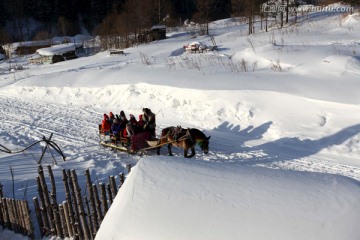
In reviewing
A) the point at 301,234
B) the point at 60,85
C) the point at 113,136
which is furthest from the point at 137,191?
the point at 60,85

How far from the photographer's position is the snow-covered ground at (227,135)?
9.67ft

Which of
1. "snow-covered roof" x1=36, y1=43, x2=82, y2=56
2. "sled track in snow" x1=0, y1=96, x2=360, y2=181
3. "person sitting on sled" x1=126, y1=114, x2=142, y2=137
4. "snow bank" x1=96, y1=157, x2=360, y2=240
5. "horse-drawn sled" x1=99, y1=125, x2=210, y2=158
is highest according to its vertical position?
"snow bank" x1=96, y1=157, x2=360, y2=240

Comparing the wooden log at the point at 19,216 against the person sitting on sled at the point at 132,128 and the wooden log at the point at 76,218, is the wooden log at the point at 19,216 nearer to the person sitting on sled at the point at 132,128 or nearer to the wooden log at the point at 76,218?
the wooden log at the point at 76,218

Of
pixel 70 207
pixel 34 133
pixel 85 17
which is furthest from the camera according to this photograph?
pixel 85 17

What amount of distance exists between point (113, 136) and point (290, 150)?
4801 millimetres

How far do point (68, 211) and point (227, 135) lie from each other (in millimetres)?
6470

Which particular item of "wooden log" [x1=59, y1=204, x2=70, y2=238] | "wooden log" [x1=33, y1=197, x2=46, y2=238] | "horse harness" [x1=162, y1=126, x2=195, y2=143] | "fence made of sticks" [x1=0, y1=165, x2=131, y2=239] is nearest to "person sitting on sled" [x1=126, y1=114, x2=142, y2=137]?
"horse harness" [x1=162, y1=126, x2=195, y2=143]

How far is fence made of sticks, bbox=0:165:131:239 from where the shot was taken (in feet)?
20.4

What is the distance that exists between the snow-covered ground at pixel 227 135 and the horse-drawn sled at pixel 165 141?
0.24m

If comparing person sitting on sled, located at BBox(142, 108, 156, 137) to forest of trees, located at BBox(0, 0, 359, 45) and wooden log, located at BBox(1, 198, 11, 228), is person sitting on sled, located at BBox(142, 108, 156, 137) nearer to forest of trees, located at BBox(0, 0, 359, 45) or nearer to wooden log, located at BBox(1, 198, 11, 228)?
wooden log, located at BBox(1, 198, 11, 228)

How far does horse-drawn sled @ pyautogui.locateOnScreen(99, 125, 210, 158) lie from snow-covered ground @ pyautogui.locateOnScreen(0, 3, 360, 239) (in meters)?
0.24

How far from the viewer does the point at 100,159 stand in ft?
34.7

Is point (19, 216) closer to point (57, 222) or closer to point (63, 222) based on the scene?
point (57, 222)

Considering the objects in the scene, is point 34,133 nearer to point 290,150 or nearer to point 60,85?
point 60,85
